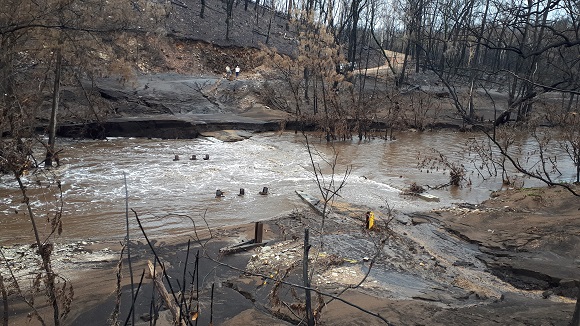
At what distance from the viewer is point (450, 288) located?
17.0 feet

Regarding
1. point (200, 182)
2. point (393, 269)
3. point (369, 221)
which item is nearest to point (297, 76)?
point (200, 182)

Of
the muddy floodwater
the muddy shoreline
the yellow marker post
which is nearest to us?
the muddy shoreline

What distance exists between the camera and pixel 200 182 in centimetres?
1113

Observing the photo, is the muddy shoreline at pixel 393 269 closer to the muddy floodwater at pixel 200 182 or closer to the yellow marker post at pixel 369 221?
the yellow marker post at pixel 369 221

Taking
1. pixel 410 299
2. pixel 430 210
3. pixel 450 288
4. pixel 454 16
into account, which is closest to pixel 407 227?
pixel 430 210

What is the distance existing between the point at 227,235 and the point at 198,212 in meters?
1.99

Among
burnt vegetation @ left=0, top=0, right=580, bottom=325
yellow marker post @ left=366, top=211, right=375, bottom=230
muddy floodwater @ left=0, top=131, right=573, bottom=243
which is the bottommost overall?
muddy floodwater @ left=0, top=131, right=573, bottom=243

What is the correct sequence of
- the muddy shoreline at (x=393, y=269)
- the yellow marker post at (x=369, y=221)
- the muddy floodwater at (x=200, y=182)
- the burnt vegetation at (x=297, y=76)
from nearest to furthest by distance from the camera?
the burnt vegetation at (x=297, y=76)
the muddy shoreline at (x=393, y=269)
the yellow marker post at (x=369, y=221)
the muddy floodwater at (x=200, y=182)

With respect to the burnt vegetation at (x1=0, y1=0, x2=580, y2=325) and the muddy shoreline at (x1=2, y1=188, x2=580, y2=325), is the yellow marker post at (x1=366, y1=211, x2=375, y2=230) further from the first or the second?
the burnt vegetation at (x1=0, y1=0, x2=580, y2=325)

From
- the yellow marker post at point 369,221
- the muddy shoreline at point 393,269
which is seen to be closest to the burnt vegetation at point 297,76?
the muddy shoreline at point 393,269

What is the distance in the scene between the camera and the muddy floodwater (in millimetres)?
A: 8094

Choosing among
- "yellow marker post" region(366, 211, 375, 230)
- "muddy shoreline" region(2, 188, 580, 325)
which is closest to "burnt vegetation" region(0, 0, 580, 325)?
"muddy shoreline" region(2, 188, 580, 325)

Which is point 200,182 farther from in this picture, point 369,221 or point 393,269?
point 393,269

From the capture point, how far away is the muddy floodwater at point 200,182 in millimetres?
8094
